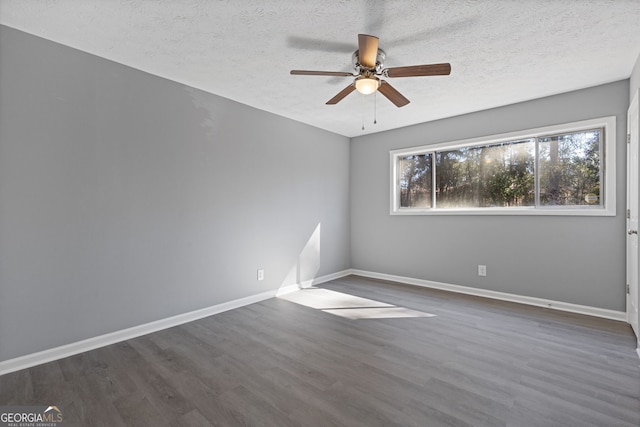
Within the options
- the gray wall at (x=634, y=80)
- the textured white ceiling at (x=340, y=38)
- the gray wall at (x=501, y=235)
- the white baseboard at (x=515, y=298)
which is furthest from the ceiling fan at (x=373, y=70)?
the white baseboard at (x=515, y=298)

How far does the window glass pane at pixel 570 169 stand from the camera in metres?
3.21

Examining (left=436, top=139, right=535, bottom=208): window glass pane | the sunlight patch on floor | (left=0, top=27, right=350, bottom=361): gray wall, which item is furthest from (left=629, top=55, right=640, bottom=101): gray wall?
(left=0, top=27, right=350, bottom=361): gray wall

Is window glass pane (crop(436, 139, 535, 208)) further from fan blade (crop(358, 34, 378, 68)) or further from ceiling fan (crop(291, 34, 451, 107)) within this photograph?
fan blade (crop(358, 34, 378, 68))

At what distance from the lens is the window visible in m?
3.18

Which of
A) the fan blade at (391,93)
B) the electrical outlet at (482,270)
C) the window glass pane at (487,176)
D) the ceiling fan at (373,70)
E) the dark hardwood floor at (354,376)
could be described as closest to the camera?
the dark hardwood floor at (354,376)

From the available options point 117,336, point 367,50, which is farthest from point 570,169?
point 117,336

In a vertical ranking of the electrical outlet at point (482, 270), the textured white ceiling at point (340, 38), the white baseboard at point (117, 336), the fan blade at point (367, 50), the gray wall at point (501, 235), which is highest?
the textured white ceiling at point (340, 38)

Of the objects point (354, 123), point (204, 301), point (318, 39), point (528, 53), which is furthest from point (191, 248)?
point (528, 53)

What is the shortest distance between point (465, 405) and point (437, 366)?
1.40 feet

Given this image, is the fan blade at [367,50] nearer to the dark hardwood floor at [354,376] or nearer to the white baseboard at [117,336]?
the dark hardwood floor at [354,376]

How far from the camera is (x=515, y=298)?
3.59m

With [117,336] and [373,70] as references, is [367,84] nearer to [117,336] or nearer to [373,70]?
[373,70]

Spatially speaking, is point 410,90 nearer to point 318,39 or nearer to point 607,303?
point 318,39

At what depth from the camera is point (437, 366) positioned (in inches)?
83.7
